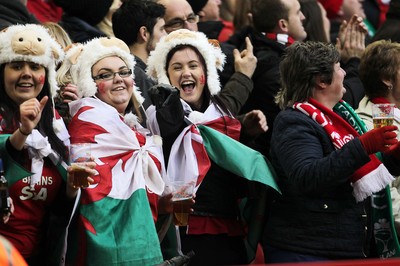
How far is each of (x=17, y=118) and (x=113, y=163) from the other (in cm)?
63

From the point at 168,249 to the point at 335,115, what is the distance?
4.51 feet

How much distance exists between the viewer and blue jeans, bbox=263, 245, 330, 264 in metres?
6.37

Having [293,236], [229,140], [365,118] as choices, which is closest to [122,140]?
[229,140]

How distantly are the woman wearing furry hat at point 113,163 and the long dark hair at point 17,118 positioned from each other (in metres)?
0.16

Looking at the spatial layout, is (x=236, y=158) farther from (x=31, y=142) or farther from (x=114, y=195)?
(x=31, y=142)

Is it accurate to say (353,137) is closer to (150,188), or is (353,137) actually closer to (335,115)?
(335,115)

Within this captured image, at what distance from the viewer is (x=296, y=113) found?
21.0 ft

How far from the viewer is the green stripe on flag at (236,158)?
6.57m

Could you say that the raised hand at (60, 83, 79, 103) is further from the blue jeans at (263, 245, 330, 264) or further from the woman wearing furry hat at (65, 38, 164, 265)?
the blue jeans at (263, 245, 330, 264)

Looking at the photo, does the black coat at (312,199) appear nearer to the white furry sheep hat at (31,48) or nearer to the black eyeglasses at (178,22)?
the white furry sheep hat at (31,48)

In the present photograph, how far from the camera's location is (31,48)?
19.9ft

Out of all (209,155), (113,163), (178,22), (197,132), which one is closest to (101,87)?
(113,163)

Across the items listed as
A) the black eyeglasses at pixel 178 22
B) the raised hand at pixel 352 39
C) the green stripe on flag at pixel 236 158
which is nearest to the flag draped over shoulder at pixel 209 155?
the green stripe on flag at pixel 236 158

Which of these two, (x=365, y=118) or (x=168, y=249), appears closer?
(x=168, y=249)
